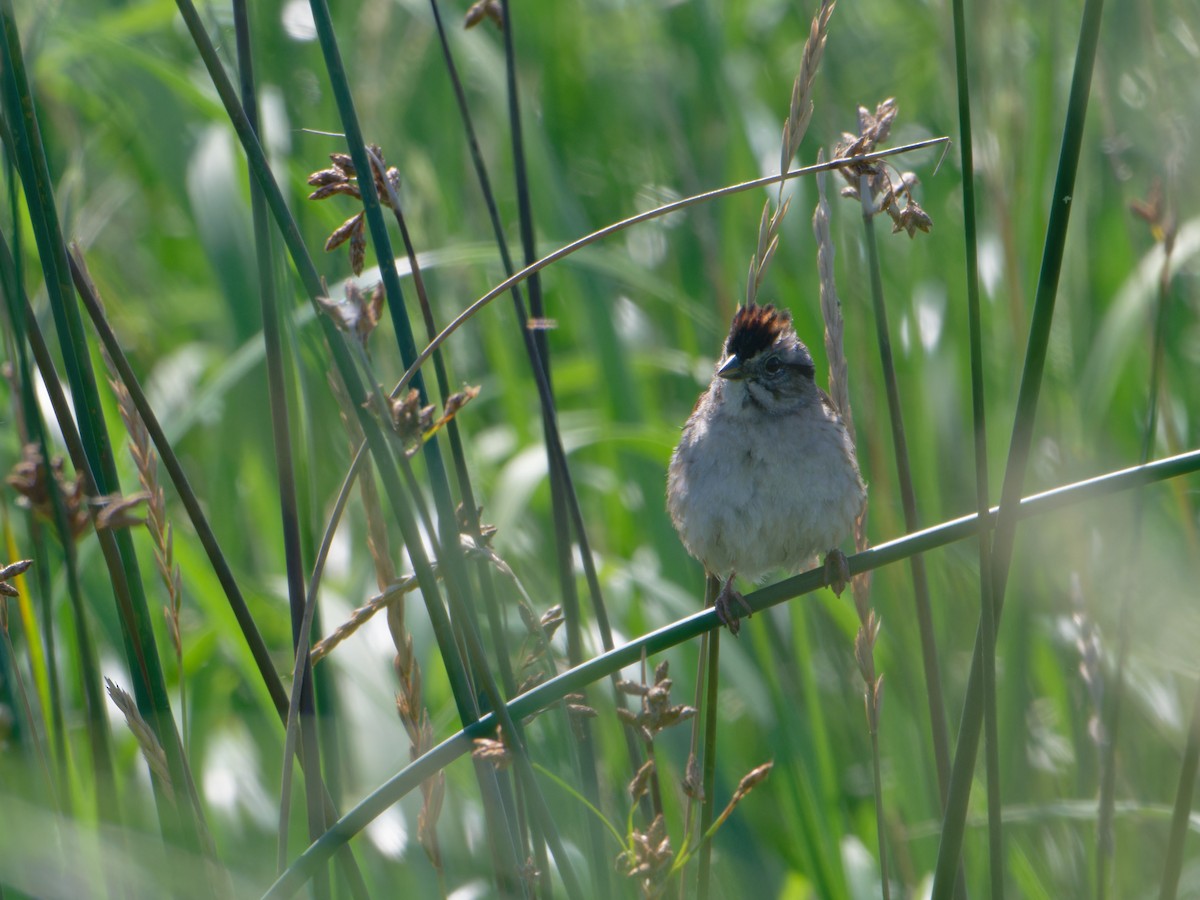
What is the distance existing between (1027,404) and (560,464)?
32.2 inches

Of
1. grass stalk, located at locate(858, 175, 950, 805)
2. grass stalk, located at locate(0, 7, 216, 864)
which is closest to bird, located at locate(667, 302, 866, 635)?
grass stalk, located at locate(858, 175, 950, 805)

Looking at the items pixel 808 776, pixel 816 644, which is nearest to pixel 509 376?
pixel 816 644

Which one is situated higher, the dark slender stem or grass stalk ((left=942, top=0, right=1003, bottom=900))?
grass stalk ((left=942, top=0, right=1003, bottom=900))

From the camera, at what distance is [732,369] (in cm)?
245

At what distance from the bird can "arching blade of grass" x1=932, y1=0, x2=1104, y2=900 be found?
962mm

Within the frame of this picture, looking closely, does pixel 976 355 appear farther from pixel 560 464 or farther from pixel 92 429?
pixel 92 429

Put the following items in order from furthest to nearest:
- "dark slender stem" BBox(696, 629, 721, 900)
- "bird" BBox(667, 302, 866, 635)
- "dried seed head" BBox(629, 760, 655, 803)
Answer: "bird" BBox(667, 302, 866, 635), "dark slender stem" BBox(696, 629, 721, 900), "dried seed head" BBox(629, 760, 655, 803)

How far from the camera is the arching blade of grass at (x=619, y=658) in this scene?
1.28m

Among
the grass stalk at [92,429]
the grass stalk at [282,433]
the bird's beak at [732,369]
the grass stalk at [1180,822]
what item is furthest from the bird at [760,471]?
the grass stalk at [92,429]

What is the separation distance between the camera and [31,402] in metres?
1.67

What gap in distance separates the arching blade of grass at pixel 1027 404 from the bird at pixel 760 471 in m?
Answer: 0.96

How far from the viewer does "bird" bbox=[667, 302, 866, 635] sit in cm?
240

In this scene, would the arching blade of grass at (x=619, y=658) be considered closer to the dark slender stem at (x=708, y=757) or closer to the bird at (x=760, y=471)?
the dark slender stem at (x=708, y=757)

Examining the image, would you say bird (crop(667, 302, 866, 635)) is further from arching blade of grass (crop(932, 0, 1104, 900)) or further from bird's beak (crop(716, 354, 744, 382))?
arching blade of grass (crop(932, 0, 1104, 900))
